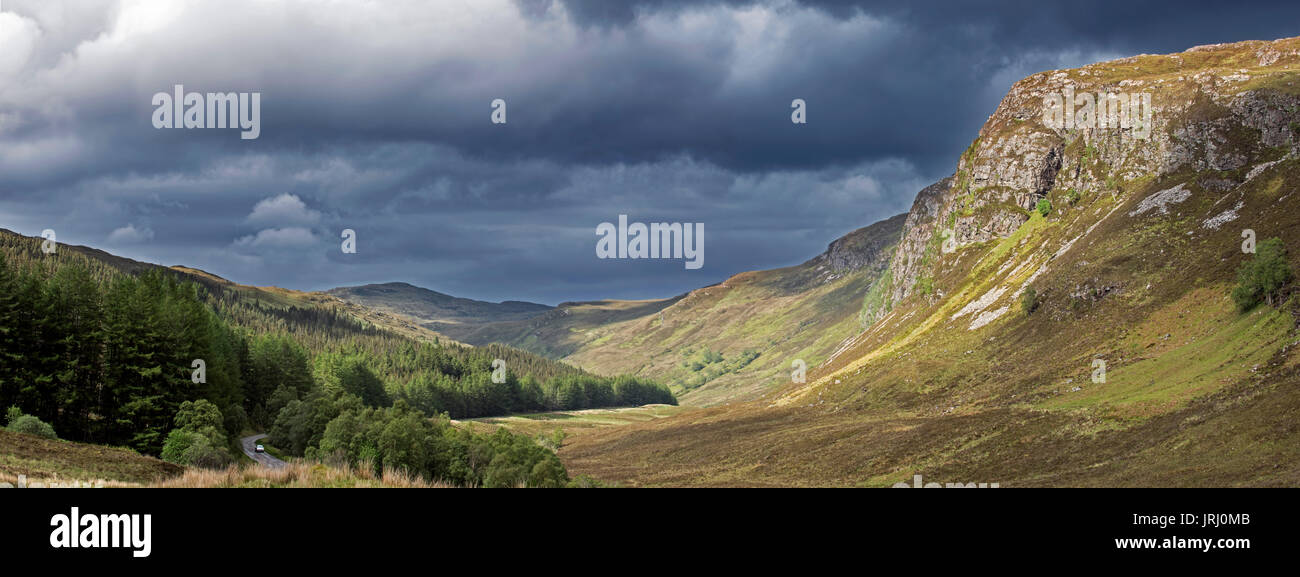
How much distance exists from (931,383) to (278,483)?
392 ft

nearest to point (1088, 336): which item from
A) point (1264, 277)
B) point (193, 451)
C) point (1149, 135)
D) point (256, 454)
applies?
point (1264, 277)

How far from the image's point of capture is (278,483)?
24.9 metres

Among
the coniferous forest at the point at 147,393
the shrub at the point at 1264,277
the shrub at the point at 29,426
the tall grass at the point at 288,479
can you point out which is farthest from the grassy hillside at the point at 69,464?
the shrub at the point at 1264,277

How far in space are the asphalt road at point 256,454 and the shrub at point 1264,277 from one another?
336 feet

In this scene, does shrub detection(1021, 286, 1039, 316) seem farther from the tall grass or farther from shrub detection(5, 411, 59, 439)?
shrub detection(5, 411, 59, 439)

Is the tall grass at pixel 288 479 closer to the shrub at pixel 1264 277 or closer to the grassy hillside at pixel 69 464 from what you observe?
the grassy hillside at pixel 69 464

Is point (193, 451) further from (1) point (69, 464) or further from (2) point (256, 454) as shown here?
(1) point (69, 464)

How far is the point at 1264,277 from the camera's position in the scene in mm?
86188

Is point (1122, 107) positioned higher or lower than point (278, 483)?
higher

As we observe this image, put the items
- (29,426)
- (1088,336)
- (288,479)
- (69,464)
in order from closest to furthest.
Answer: (288,479), (69,464), (29,426), (1088,336)

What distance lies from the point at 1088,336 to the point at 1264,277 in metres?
27.3
